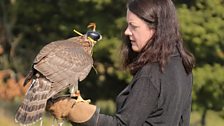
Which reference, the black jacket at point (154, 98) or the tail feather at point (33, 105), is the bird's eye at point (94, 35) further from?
the black jacket at point (154, 98)

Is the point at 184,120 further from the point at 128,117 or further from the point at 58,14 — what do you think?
the point at 58,14

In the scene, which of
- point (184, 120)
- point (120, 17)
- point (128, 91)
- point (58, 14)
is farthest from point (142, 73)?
point (58, 14)

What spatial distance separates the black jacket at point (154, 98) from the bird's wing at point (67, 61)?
0.85m

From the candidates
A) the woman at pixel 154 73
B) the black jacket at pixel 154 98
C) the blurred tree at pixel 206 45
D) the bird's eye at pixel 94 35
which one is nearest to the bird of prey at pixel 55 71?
the bird's eye at pixel 94 35

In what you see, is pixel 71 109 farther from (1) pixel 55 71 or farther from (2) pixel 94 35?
(2) pixel 94 35

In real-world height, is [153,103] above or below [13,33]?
above

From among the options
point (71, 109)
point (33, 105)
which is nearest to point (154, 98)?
point (71, 109)

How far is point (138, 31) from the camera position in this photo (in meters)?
3.76

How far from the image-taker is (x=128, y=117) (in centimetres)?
365

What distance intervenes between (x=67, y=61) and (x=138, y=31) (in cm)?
103

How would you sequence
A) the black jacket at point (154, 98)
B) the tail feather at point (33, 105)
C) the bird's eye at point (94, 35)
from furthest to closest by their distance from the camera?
the bird's eye at point (94, 35)
the tail feather at point (33, 105)
the black jacket at point (154, 98)

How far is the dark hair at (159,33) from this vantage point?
374 cm

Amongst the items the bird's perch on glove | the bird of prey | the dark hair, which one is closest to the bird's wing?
the bird of prey

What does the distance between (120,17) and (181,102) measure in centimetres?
1361
